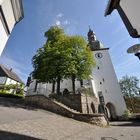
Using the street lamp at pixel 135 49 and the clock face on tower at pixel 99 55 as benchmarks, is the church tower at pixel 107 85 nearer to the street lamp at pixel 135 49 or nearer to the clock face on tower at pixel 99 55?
the clock face on tower at pixel 99 55

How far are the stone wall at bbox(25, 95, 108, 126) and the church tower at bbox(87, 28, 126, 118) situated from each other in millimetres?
12978

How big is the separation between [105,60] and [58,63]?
60.6ft

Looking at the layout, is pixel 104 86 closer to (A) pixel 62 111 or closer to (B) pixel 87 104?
(B) pixel 87 104

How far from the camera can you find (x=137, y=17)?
3.95 meters

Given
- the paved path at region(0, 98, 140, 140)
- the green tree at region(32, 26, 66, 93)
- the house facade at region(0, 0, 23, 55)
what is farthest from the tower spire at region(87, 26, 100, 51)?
the house facade at region(0, 0, 23, 55)

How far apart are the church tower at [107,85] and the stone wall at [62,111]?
42.6 ft

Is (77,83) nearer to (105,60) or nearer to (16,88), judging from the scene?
(105,60)

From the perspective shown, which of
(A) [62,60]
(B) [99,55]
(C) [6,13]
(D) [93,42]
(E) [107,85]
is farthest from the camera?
(D) [93,42]

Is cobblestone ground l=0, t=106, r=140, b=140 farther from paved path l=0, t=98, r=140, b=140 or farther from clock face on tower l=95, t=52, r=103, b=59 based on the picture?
→ clock face on tower l=95, t=52, r=103, b=59

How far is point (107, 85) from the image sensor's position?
31.2 metres

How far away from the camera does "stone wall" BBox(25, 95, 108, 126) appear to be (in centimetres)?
1436

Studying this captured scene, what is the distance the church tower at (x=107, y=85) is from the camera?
2927 centimetres

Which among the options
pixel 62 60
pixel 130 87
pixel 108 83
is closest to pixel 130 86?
pixel 130 87

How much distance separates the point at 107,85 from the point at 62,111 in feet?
61.9
